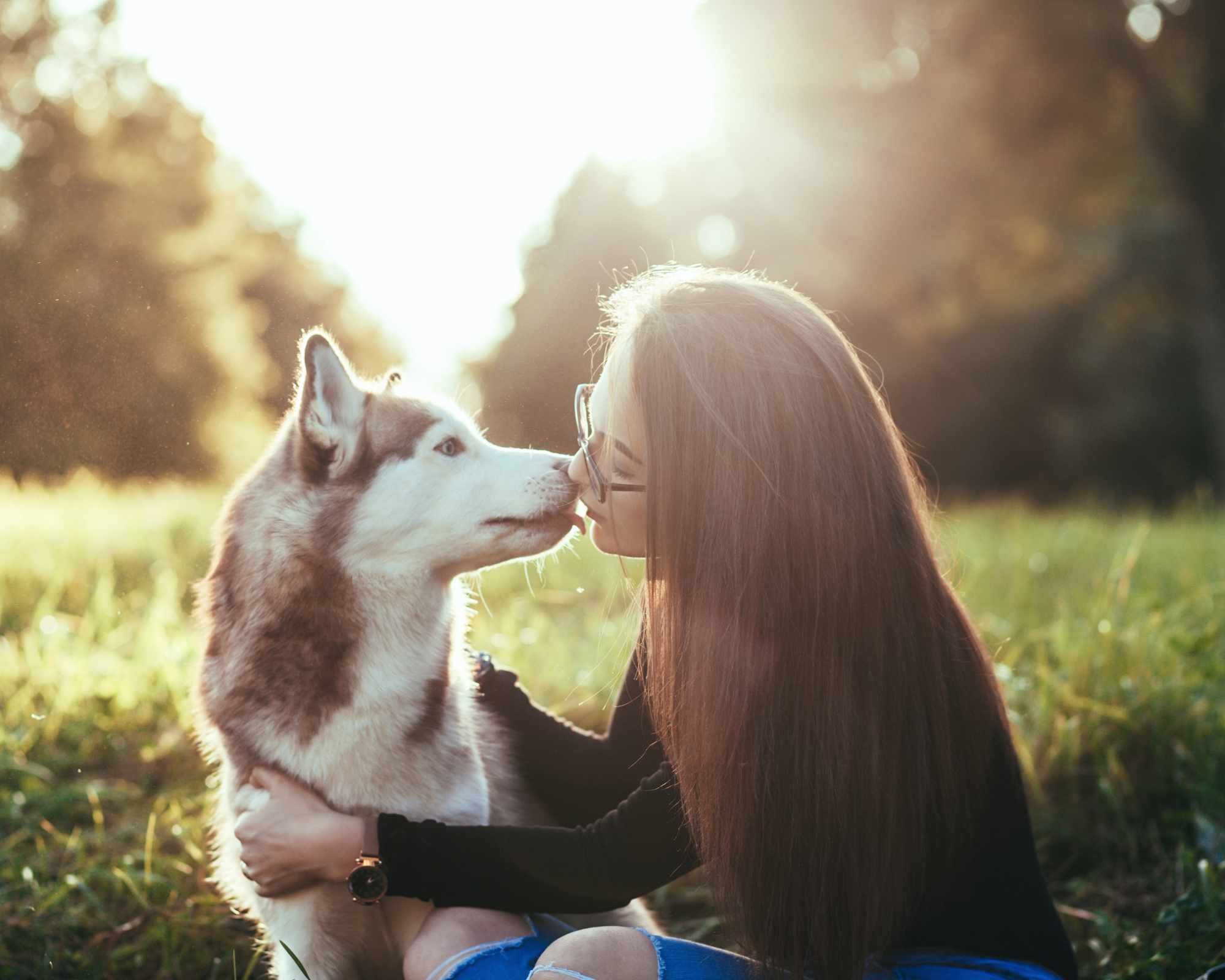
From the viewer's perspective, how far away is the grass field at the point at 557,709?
95.1 inches

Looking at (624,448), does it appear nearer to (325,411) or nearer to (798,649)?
(798,649)

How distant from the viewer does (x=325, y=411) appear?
210 centimetres

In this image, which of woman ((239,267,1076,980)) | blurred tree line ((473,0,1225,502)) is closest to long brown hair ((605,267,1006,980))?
woman ((239,267,1076,980))

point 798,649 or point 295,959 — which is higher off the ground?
point 798,649

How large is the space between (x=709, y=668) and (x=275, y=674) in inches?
40.7

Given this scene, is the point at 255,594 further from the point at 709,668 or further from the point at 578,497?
the point at 709,668

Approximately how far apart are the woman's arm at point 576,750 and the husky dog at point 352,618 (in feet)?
0.89

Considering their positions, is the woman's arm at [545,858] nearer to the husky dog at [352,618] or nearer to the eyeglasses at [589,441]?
the husky dog at [352,618]

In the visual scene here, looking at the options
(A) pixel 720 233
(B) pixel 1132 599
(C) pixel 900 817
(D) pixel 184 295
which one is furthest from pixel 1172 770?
(A) pixel 720 233

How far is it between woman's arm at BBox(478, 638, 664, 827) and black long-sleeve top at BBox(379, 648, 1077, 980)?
0.51 meters

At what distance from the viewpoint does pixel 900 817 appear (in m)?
1.66

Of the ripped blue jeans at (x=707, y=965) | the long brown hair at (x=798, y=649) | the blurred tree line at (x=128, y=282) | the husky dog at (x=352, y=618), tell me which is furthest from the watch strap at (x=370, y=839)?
the blurred tree line at (x=128, y=282)

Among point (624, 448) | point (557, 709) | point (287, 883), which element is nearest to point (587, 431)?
point (624, 448)

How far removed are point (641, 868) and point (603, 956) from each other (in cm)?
23
